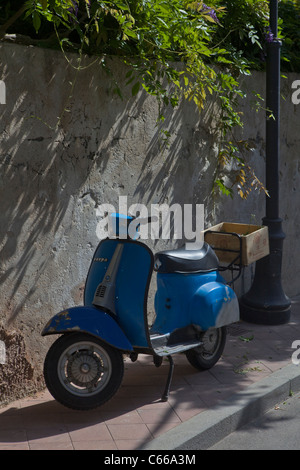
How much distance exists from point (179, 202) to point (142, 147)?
785mm

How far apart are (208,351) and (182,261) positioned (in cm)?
85

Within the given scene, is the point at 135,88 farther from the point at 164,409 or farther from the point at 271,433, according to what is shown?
the point at 271,433

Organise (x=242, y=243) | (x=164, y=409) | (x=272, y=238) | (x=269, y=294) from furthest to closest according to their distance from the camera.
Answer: (x=269, y=294) → (x=272, y=238) → (x=242, y=243) → (x=164, y=409)

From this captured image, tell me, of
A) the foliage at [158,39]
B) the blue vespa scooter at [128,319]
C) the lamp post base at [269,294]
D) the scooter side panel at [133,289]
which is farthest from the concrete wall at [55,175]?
the lamp post base at [269,294]

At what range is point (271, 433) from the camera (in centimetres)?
464

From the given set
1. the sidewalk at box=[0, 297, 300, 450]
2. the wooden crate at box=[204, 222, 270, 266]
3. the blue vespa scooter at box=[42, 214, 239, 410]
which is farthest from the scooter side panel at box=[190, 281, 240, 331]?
the wooden crate at box=[204, 222, 270, 266]

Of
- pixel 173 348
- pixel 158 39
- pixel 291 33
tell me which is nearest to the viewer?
pixel 173 348

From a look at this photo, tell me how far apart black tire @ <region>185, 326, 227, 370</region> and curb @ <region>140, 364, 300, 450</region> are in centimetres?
47

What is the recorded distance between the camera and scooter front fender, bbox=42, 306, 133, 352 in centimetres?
457

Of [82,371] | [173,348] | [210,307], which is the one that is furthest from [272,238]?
[82,371]

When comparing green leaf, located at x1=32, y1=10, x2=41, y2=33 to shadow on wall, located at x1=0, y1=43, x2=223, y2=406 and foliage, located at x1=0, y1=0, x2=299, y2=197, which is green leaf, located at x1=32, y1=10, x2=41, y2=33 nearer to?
foliage, located at x1=0, y1=0, x2=299, y2=197

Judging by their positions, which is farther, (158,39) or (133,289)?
(158,39)

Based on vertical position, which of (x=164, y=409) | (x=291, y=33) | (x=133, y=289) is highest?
(x=291, y=33)

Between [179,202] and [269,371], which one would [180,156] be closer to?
[179,202]
